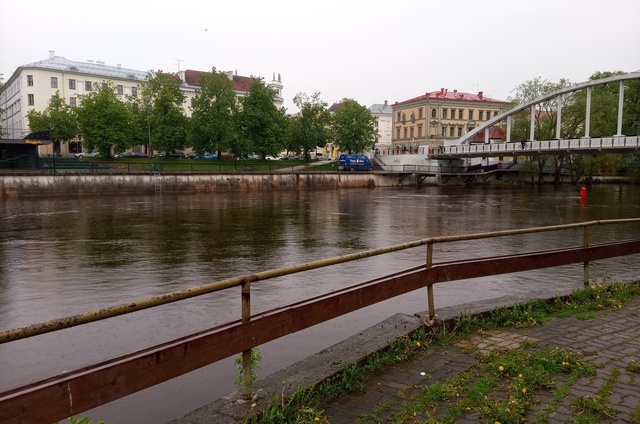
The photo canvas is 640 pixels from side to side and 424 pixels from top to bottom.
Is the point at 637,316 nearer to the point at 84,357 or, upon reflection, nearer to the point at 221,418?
the point at 221,418

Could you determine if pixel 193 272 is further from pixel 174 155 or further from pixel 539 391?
pixel 174 155

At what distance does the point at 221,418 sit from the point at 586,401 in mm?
3091

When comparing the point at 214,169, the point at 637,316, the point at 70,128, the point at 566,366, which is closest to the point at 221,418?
the point at 566,366

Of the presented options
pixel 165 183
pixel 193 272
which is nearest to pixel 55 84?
pixel 165 183

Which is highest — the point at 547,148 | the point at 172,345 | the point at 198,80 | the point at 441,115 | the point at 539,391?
the point at 198,80

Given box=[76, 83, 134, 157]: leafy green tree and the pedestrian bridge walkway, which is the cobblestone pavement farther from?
box=[76, 83, 134, 157]: leafy green tree

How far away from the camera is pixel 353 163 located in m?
77.2

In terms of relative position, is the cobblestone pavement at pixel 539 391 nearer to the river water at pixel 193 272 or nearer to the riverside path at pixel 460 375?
the riverside path at pixel 460 375

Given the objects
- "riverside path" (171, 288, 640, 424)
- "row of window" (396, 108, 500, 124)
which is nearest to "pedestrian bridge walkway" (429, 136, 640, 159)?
"row of window" (396, 108, 500, 124)

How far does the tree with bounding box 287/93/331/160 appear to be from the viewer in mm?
82875

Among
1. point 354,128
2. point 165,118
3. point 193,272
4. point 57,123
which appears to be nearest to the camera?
point 193,272

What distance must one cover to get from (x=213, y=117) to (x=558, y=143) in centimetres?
4607

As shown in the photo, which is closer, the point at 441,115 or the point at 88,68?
the point at 88,68

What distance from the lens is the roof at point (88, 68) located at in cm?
8725
